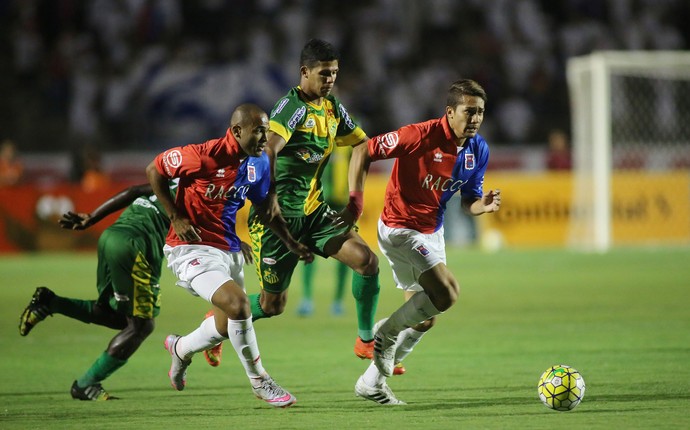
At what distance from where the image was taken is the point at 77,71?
23.0 m

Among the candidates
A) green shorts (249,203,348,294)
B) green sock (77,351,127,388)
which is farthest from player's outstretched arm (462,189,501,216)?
green sock (77,351,127,388)

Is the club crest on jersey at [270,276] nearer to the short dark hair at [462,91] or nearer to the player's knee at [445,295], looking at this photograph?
the player's knee at [445,295]

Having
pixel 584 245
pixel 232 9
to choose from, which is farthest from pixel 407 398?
pixel 232 9

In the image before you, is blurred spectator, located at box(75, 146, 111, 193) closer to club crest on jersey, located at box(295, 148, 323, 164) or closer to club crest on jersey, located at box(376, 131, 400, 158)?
club crest on jersey, located at box(295, 148, 323, 164)

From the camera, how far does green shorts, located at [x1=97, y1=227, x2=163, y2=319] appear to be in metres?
7.52

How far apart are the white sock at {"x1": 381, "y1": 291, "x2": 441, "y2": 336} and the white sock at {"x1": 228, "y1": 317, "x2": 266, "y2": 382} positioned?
92cm

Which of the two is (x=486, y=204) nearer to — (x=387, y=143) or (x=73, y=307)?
(x=387, y=143)

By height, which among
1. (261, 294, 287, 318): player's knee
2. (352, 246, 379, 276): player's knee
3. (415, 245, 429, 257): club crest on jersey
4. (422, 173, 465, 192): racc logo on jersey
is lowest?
(261, 294, 287, 318): player's knee

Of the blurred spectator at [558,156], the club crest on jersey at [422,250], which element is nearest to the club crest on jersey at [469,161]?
the club crest on jersey at [422,250]

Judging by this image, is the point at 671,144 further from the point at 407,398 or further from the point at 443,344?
the point at 407,398

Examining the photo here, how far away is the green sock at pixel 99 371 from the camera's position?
287 inches

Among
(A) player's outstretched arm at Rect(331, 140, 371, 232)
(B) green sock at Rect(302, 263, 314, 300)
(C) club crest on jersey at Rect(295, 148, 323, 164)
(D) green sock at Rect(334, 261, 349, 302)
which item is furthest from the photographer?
(B) green sock at Rect(302, 263, 314, 300)

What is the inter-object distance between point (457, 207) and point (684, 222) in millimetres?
4319

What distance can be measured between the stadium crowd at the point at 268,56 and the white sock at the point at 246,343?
1582 cm
